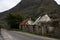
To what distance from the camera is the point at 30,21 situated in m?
83.9

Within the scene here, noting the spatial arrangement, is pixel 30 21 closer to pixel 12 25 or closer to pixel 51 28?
pixel 12 25

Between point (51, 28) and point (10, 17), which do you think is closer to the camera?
point (51, 28)


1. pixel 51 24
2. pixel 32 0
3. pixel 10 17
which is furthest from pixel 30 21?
pixel 32 0

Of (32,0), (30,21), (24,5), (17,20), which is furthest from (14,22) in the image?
(32,0)

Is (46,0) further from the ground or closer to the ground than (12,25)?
further from the ground

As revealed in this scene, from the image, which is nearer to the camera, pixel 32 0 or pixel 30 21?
pixel 30 21

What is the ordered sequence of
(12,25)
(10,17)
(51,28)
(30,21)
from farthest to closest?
(10,17) < (12,25) < (30,21) < (51,28)

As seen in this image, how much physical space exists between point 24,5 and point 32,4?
7.72 m

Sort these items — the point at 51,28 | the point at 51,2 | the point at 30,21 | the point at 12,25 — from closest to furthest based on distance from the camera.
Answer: the point at 51,28, the point at 30,21, the point at 12,25, the point at 51,2

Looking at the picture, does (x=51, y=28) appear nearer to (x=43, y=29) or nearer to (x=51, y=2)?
(x=43, y=29)

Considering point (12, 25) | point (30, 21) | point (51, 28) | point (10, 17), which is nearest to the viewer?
point (51, 28)

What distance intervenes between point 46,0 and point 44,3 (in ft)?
16.2

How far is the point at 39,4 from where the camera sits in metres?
178

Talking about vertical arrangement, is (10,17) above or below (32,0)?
below
